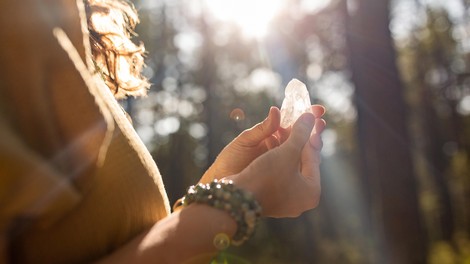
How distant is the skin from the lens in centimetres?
131

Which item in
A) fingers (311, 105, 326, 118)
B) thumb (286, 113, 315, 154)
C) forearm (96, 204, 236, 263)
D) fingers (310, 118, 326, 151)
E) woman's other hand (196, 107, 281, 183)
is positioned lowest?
woman's other hand (196, 107, 281, 183)

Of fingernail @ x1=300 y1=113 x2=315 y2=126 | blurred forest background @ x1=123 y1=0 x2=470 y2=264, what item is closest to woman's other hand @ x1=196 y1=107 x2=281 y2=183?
fingernail @ x1=300 y1=113 x2=315 y2=126

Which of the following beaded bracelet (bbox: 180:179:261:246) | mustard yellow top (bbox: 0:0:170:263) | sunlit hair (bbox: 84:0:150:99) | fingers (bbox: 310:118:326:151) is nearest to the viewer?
mustard yellow top (bbox: 0:0:170:263)

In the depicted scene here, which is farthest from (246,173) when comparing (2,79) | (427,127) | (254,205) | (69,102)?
(427,127)

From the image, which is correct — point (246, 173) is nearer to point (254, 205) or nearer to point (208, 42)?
point (254, 205)

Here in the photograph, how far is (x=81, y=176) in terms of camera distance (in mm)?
1197

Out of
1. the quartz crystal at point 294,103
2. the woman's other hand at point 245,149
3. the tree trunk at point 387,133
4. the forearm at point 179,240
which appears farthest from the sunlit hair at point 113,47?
the tree trunk at point 387,133

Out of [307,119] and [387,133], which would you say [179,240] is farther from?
[387,133]

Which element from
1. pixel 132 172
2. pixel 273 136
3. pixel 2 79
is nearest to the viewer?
pixel 2 79

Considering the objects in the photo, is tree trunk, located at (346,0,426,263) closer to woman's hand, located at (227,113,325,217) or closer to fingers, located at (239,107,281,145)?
fingers, located at (239,107,281,145)

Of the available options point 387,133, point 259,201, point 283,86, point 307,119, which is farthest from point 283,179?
point 283,86

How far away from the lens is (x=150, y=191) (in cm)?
148

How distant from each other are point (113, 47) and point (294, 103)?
2.55ft

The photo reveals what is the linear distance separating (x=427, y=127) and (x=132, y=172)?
31.2 metres
